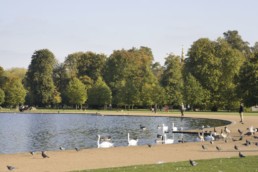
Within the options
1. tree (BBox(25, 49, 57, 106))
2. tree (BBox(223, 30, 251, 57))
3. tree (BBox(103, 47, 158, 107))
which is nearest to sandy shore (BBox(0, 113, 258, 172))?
tree (BBox(103, 47, 158, 107))

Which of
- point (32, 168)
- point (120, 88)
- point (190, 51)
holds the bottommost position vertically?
point (32, 168)

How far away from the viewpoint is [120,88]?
92.9 m

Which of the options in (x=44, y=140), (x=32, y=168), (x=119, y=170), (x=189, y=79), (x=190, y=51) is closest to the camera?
(x=119, y=170)

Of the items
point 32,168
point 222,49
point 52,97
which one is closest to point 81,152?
point 32,168

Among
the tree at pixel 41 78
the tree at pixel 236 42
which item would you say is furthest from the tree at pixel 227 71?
the tree at pixel 41 78

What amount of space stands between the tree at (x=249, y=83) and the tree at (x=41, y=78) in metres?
50.5

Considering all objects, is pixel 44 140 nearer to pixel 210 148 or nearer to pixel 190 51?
pixel 210 148

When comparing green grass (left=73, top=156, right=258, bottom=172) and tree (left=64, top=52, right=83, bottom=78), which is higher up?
tree (left=64, top=52, right=83, bottom=78)

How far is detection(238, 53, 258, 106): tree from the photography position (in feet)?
228

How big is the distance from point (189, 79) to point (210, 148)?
59.1 m

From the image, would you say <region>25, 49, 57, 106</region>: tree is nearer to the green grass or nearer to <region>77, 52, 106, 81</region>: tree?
<region>77, 52, 106, 81</region>: tree

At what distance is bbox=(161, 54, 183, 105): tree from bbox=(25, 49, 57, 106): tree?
95.0 ft

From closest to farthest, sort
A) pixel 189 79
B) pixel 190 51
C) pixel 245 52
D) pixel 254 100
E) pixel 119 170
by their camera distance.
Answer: pixel 119 170 → pixel 254 100 → pixel 189 79 → pixel 190 51 → pixel 245 52

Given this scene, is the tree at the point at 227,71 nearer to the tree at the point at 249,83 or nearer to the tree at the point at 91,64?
the tree at the point at 249,83
